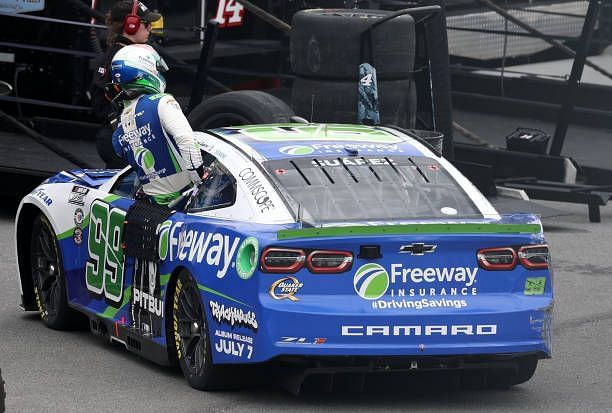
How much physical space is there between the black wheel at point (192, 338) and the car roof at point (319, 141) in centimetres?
80

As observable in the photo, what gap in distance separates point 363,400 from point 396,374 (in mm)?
371

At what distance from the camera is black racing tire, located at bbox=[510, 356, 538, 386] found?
27.3 feet

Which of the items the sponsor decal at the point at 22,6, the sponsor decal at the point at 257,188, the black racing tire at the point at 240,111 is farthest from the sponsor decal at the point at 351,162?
the sponsor decal at the point at 22,6

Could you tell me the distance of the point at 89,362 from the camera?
923 centimetres

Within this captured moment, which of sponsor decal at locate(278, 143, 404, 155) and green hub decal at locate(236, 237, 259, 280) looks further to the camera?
sponsor decal at locate(278, 143, 404, 155)

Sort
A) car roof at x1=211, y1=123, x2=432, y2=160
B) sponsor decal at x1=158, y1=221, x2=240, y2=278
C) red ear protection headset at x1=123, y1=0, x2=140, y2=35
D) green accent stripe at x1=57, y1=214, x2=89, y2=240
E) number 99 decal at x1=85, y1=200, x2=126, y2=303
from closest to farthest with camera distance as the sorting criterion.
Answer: sponsor decal at x1=158, y1=221, x2=240, y2=278 → car roof at x1=211, y1=123, x2=432, y2=160 → number 99 decal at x1=85, y1=200, x2=126, y2=303 → green accent stripe at x1=57, y1=214, x2=89, y2=240 → red ear protection headset at x1=123, y1=0, x2=140, y2=35

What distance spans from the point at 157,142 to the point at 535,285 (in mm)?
2333

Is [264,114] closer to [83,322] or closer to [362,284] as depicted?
[83,322]

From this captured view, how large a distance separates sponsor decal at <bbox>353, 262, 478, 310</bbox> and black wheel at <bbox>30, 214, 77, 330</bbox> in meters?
2.69

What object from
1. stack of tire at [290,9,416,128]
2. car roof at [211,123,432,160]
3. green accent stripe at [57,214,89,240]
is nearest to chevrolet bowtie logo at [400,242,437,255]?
car roof at [211,123,432,160]

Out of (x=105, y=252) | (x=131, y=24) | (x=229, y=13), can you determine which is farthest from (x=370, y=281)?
(x=229, y=13)

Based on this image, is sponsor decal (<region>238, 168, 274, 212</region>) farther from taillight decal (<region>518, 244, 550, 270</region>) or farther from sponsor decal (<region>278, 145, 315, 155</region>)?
taillight decal (<region>518, 244, 550, 270</region>)

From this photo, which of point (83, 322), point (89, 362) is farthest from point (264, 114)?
point (89, 362)

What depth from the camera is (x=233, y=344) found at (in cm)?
798
